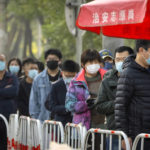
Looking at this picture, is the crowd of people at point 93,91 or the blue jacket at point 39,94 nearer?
the crowd of people at point 93,91

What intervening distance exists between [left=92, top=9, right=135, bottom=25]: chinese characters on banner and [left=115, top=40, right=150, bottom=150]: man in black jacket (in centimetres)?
31

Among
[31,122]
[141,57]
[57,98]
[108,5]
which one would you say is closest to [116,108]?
[141,57]

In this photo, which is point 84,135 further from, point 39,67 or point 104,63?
point 39,67

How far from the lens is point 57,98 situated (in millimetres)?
8336

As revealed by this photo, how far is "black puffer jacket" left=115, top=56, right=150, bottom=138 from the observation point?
228 inches

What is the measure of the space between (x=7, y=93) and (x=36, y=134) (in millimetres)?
2905

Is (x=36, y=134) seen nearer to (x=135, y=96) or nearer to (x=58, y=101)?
(x=58, y=101)

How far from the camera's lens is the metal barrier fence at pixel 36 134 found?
7061 mm

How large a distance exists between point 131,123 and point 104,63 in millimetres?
2872

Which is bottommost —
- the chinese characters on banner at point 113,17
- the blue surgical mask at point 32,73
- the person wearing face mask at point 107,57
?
the blue surgical mask at point 32,73

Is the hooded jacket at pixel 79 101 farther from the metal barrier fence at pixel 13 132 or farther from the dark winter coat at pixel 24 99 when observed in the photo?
the dark winter coat at pixel 24 99

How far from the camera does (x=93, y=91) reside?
24.7 feet

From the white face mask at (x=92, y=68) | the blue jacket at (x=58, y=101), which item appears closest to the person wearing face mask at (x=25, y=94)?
the blue jacket at (x=58, y=101)

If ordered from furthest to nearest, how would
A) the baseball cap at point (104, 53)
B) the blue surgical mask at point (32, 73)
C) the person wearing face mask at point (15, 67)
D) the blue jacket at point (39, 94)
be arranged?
the person wearing face mask at point (15, 67) < the blue surgical mask at point (32, 73) < the blue jacket at point (39, 94) < the baseball cap at point (104, 53)
